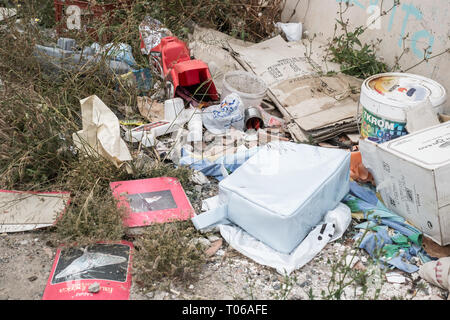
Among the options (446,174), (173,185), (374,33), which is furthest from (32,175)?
(374,33)

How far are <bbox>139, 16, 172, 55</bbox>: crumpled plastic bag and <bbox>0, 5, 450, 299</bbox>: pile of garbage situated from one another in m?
0.08

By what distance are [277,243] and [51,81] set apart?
7.25 feet

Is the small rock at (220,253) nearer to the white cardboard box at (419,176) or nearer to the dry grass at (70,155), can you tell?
the dry grass at (70,155)

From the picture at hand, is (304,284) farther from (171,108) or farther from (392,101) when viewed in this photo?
(171,108)

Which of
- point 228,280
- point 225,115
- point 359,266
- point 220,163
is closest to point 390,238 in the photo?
point 359,266

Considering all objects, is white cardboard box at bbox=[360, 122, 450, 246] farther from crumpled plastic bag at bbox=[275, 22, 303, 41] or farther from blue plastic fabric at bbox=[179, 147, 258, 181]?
crumpled plastic bag at bbox=[275, 22, 303, 41]

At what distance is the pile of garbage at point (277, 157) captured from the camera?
234 centimetres

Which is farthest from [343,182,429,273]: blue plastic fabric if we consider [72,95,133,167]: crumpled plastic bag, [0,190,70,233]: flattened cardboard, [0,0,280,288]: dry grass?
[0,190,70,233]: flattened cardboard

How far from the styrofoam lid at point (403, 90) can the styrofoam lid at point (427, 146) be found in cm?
26

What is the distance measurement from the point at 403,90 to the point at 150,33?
2.23m

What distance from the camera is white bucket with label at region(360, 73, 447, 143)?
2789 millimetres

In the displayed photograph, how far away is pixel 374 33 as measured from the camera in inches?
152

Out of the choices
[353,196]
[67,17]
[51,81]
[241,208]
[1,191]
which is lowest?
[353,196]

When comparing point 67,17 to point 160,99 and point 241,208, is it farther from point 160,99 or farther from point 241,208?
point 241,208
